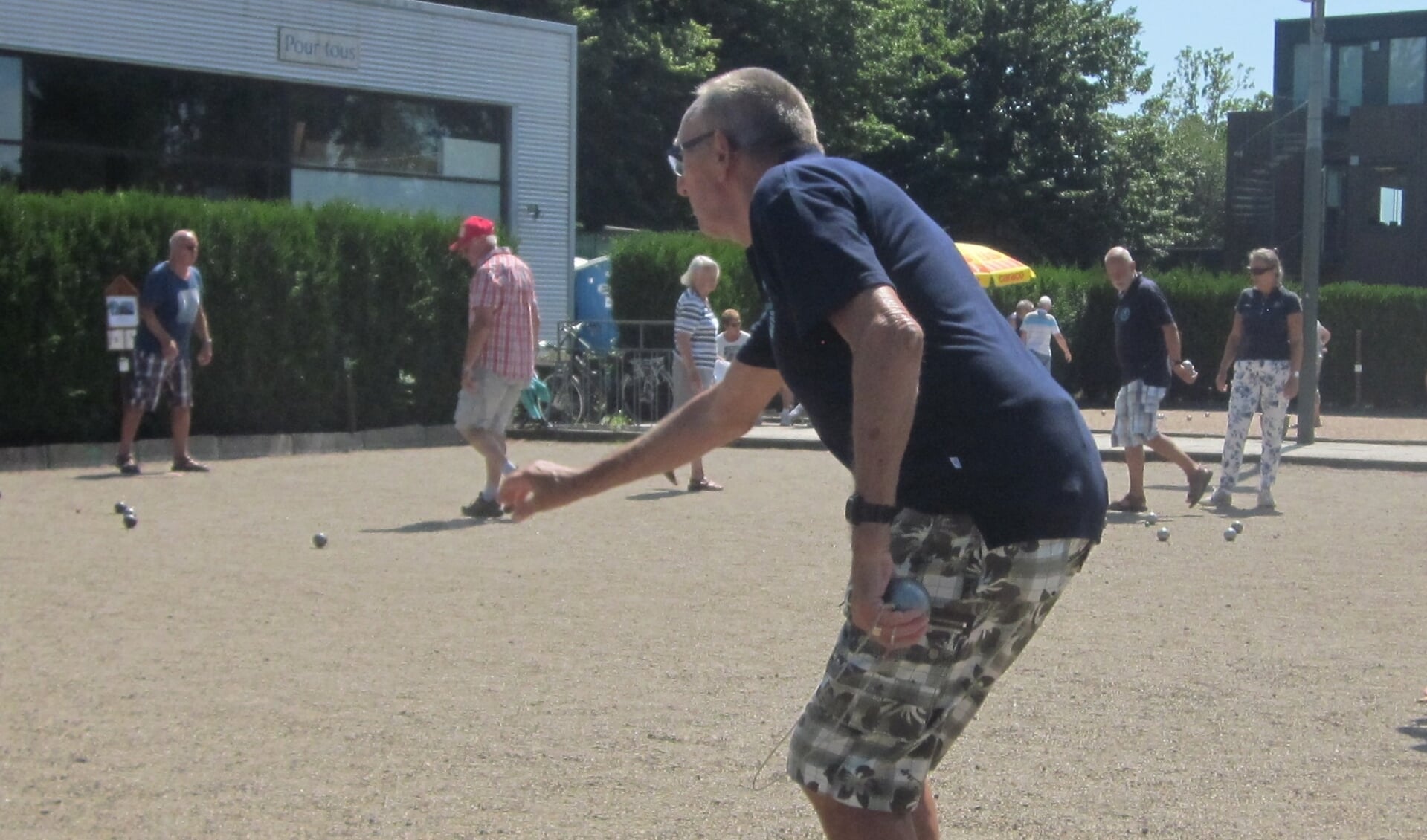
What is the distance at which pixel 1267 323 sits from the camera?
41.0ft

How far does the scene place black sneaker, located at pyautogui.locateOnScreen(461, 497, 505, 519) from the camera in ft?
38.1

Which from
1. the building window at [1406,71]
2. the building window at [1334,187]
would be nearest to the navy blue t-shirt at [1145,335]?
the building window at [1334,187]

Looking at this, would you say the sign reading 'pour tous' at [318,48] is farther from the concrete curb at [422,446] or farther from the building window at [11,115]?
the concrete curb at [422,446]

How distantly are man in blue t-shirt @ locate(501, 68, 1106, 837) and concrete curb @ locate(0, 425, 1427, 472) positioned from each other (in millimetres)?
12088

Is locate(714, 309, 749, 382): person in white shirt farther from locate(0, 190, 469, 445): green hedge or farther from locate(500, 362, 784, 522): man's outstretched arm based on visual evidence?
locate(500, 362, 784, 522): man's outstretched arm

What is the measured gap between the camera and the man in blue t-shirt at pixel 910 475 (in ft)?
9.30

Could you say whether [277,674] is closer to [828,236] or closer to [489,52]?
[828,236]

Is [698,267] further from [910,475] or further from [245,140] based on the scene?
[910,475]

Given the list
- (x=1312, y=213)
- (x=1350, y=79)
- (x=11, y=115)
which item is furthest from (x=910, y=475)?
(x=1350, y=79)

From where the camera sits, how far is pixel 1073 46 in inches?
1800

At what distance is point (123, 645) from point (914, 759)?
4814mm

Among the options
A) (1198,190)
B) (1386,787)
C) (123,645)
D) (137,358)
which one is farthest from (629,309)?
(1198,190)

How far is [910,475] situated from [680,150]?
0.77m

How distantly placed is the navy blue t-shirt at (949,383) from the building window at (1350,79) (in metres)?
46.2
